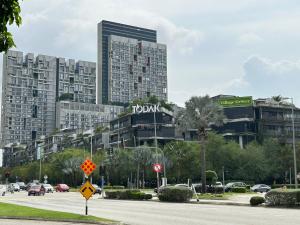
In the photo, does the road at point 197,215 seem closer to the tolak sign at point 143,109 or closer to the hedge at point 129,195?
the hedge at point 129,195

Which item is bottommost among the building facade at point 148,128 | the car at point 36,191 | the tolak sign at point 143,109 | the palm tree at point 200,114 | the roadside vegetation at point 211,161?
the car at point 36,191

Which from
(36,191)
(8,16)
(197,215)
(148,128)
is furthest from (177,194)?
(148,128)

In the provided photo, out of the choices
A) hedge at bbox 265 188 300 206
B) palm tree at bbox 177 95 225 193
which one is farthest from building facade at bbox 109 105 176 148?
hedge at bbox 265 188 300 206

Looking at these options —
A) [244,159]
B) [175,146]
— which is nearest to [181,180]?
[175,146]

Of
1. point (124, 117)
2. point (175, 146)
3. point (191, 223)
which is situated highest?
point (124, 117)

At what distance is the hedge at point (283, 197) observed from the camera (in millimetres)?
33219

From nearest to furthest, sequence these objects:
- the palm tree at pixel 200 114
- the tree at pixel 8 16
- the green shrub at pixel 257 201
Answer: the tree at pixel 8 16, the green shrub at pixel 257 201, the palm tree at pixel 200 114

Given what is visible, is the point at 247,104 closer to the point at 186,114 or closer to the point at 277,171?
the point at 277,171

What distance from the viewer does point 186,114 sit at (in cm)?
6369

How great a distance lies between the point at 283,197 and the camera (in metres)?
34.0

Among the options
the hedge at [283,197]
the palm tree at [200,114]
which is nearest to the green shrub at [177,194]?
the hedge at [283,197]

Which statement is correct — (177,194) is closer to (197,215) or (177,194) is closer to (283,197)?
(283,197)

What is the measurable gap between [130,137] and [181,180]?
95.0 feet

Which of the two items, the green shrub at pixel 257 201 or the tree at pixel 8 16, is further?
the green shrub at pixel 257 201
